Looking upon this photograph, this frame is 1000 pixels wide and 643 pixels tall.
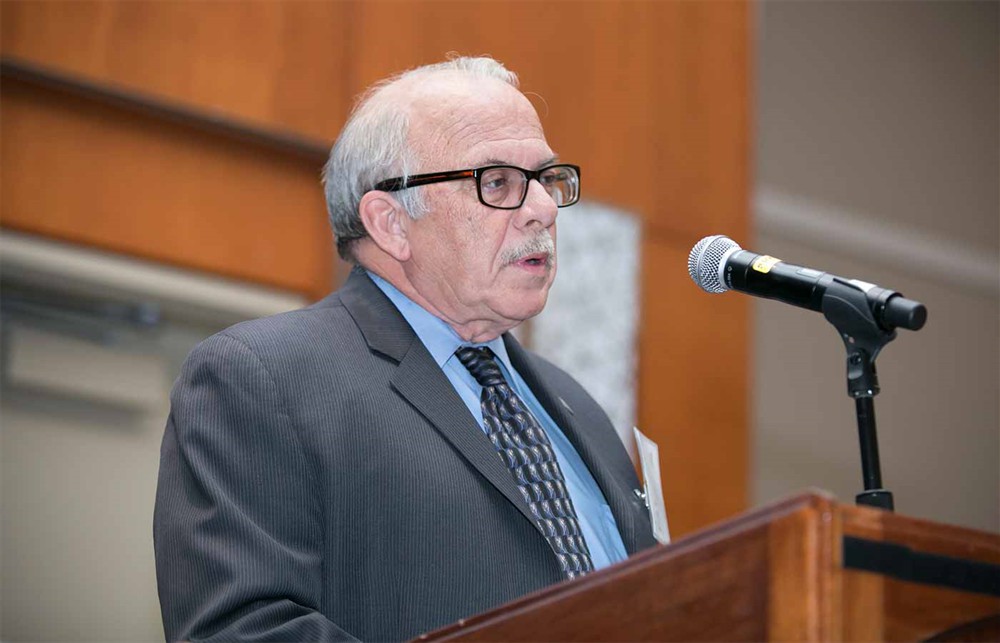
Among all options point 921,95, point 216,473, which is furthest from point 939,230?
point 216,473

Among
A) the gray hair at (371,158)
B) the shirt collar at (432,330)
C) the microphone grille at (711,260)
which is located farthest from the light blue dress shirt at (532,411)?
the microphone grille at (711,260)

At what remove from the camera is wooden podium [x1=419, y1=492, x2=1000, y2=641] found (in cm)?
111

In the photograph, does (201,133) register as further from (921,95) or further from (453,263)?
(921,95)

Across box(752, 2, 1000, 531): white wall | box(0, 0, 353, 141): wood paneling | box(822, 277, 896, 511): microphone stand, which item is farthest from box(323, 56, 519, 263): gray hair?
box(752, 2, 1000, 531): white wall

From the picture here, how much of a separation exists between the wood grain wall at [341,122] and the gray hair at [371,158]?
1.19 meters

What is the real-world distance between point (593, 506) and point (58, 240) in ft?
5.81

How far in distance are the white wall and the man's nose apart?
4077mm

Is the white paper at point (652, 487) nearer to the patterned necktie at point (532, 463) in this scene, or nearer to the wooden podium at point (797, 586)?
the patterned necktie at point (532, 463)

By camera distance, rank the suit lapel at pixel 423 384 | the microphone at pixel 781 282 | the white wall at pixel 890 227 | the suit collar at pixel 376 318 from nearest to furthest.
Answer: the microphone at pixel 781 282 → the suit lapel at pixel 423 384 → the suit collar at pixel 376 318 → the white wall at pixel 890 227

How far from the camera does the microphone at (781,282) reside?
145 cm

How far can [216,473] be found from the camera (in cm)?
169

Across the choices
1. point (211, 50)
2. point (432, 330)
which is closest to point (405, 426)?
point (432, 330)

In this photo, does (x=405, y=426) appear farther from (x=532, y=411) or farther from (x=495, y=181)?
(x=495, y=181)

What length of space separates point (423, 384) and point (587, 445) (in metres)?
0.32
